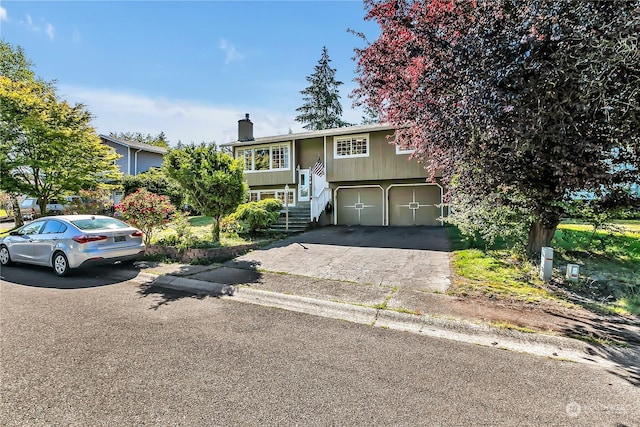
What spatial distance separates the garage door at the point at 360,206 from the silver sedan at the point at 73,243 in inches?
465

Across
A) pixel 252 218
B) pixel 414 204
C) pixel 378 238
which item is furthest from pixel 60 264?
pixel 414 204

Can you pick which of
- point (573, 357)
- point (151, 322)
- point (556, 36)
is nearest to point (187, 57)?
point (151, 322)

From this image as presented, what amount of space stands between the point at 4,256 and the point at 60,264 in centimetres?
295

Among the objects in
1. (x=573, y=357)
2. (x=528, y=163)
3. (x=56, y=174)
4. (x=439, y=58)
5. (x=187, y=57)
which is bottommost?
(x=573, y=357)

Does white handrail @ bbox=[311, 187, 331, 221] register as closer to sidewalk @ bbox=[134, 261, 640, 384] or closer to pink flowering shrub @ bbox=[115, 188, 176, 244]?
pink flowering shrub @ bbox=[115, 188, 176, 244]

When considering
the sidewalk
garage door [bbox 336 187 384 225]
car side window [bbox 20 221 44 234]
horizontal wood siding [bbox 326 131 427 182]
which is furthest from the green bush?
garage door [bbox 336 187 384 225]

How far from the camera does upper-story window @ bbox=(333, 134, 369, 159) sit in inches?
645

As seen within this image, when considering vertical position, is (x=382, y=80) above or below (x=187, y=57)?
below

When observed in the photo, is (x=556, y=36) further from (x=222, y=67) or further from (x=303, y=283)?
(x=222, y=67)

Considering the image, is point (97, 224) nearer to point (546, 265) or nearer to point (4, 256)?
point (4, 256)

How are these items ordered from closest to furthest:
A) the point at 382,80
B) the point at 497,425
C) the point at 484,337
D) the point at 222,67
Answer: the point at 497,425
the point at 484,337
the point at 382,80
the point at 222,67

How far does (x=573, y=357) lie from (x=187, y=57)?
13.1 m

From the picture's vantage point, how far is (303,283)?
6547 millimetres

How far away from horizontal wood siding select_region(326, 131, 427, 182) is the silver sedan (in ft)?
35.9
